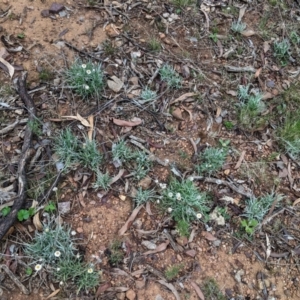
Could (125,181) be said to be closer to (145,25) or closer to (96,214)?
(96,214)

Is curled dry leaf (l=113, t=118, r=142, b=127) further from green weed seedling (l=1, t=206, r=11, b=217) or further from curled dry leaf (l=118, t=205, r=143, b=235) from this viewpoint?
green weed seedling (l=1, t=206, r=11, b=217)

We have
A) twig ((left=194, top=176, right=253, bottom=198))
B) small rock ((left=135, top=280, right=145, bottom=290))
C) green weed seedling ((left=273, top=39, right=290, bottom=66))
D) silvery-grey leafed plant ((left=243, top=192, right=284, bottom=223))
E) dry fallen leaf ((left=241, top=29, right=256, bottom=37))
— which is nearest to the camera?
small rock ((left=135, top=280, right=145, bottom=290))

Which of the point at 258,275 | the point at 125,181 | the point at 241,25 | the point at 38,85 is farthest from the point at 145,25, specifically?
the point at 258,275

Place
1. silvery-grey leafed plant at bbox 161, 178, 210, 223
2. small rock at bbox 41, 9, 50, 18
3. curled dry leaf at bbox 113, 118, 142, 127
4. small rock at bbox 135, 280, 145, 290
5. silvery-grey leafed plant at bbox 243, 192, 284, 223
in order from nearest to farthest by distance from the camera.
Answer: small rock at bbox 135, 280, 145, 290
silvery-grey leafed plant at bbox 161, 178, 210, 223
silvery-grey leafed plant at bbox 243, 192, 284, 223
curled dry leaf at bbox 113, 118, 142, 127
small rock at bbox 41, 9, 50, 18

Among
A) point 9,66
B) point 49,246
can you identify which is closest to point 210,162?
point 49,246

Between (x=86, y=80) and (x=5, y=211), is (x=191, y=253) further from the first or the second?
(x=86, y=80)

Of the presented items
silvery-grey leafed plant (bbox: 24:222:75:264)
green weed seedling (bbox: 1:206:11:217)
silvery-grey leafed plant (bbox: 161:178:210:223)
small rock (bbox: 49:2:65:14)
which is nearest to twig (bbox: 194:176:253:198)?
silvery-grey leafed plant (bbox: 161:178:210:223)

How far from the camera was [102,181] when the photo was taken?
3.02 m

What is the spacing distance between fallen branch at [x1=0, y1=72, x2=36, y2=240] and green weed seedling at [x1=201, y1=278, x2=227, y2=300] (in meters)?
1.36

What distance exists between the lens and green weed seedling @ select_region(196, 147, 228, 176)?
3219 millimetres

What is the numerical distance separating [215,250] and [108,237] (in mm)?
764

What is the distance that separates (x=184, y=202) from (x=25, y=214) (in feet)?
3.63

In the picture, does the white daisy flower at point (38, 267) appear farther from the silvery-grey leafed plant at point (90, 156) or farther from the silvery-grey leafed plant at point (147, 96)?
the silvery-grey leafed plant at point (147, 96)

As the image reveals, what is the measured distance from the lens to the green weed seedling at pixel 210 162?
322 centimetres
